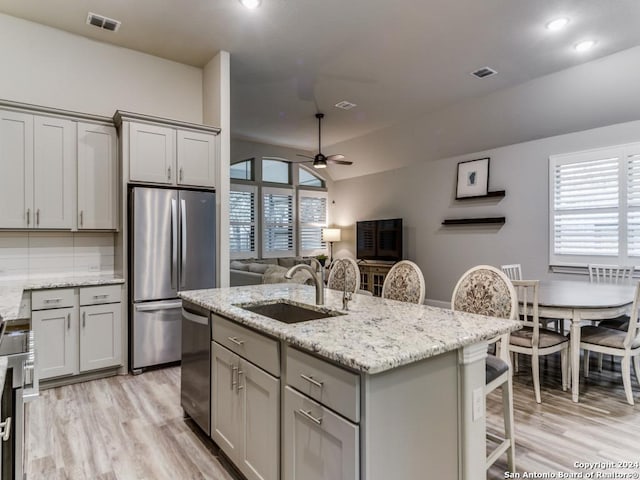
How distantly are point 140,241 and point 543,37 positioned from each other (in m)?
4.43

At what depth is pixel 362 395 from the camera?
1.25 metres

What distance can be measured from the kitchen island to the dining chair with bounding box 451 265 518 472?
338mm

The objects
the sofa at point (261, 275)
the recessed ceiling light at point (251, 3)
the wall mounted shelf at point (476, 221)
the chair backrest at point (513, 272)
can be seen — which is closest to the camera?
the recessed ceiling light at point (251, 3)

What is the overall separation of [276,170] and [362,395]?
763 cm

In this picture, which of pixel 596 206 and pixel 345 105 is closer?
pixel 596 206

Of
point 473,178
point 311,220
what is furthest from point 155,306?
point 311,220

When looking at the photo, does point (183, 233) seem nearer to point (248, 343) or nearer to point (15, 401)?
point (248, 343)

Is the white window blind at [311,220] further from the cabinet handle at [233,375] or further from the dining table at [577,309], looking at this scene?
the cabinet handle at [233,375]

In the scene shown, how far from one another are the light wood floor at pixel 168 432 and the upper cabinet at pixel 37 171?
1.58 meters

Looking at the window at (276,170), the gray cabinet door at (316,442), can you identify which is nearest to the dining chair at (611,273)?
the gray cabinet door at (316,442)

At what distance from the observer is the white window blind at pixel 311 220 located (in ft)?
28.9

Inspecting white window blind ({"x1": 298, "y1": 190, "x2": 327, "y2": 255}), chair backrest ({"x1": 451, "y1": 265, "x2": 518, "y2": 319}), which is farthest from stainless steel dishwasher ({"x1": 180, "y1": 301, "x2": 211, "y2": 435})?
white window blind ({"x1": 298, "y1": 190, "x2": 327, "y2": 255})

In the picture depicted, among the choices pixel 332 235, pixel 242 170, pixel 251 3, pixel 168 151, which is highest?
pixel 251 3

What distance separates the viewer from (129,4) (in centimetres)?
317
